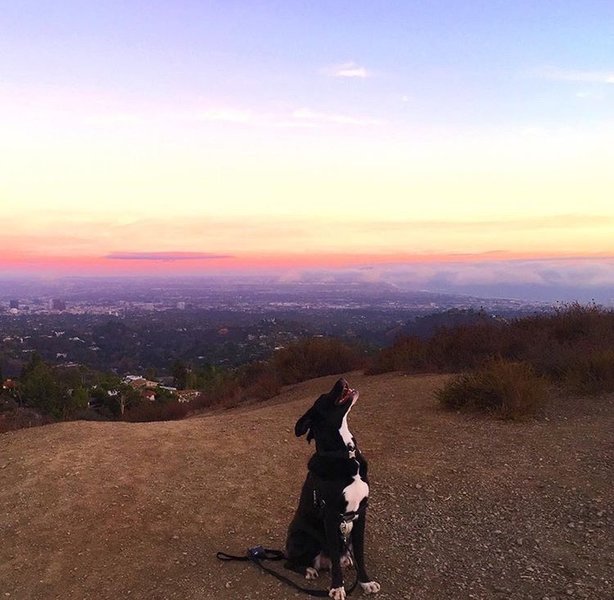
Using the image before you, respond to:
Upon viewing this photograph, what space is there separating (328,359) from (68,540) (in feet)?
34.8

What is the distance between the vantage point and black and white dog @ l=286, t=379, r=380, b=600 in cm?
377

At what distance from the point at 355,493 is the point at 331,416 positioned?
54cm

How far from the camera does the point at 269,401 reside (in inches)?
503

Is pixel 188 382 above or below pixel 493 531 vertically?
A: below

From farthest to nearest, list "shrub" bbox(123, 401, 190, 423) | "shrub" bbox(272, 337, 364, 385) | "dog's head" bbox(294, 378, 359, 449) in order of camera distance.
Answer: "shrub" bbox(272, 337, 364, 385), "shrub" bbox(123, 401, 190, 423), "dog's head" bbox(294, 378, 359, 449)

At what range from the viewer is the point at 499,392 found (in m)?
8.57

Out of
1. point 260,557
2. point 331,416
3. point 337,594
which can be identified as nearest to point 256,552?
point 260,557

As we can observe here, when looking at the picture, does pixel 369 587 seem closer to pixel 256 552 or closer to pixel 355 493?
pixel 355 493

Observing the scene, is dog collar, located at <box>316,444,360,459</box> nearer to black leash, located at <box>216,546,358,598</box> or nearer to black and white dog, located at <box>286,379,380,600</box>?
black and white dog, located at <box>286,379,380,600</box>

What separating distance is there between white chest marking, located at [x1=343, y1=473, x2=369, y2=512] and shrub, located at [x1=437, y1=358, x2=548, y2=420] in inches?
200

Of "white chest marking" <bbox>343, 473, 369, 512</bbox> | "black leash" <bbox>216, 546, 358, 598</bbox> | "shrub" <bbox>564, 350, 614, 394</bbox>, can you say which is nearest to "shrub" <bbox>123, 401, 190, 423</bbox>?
"shrub" <bbox>564, 350, 614, 394</bbox>

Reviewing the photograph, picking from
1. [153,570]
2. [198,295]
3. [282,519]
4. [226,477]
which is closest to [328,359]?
[226,477]

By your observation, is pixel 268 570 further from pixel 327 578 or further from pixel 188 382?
pixel 188 382

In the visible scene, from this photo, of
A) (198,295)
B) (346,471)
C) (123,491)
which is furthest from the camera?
(198,295)
